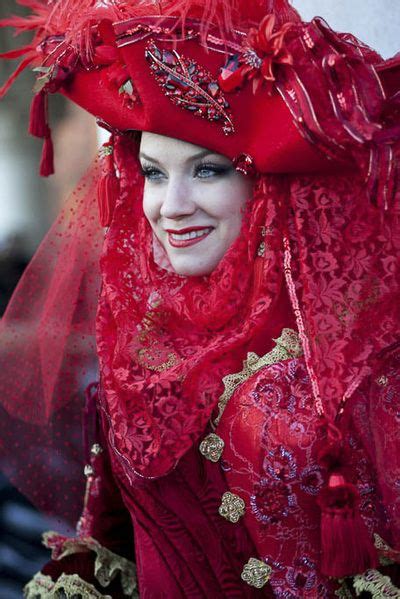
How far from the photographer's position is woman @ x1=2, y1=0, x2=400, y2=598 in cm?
118

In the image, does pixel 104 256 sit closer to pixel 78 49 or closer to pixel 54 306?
pixel 54 306

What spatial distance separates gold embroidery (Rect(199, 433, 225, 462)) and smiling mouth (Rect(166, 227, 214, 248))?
1.09 feet

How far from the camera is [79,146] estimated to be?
215 centimetres

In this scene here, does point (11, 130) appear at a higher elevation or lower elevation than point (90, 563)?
higher

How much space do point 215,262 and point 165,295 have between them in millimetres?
129

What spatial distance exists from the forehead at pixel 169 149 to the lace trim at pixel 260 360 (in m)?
0.32

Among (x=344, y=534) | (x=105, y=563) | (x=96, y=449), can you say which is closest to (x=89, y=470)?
(x=96, y=449)

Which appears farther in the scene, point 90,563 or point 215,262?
point 90,563

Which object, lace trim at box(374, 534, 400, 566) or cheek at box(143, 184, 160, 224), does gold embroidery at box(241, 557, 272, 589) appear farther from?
cheek at box(143, 184, 160, 224)

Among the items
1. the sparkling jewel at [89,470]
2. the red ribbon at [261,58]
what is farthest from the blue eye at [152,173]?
the sparkling jewel at [89,470]

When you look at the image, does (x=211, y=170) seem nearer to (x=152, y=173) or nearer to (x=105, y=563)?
(x=152, y=173)

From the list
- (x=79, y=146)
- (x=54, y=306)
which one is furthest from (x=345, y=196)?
(x=79, y=146)

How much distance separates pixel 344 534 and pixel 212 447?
0.27 m

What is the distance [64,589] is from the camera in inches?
57.1
